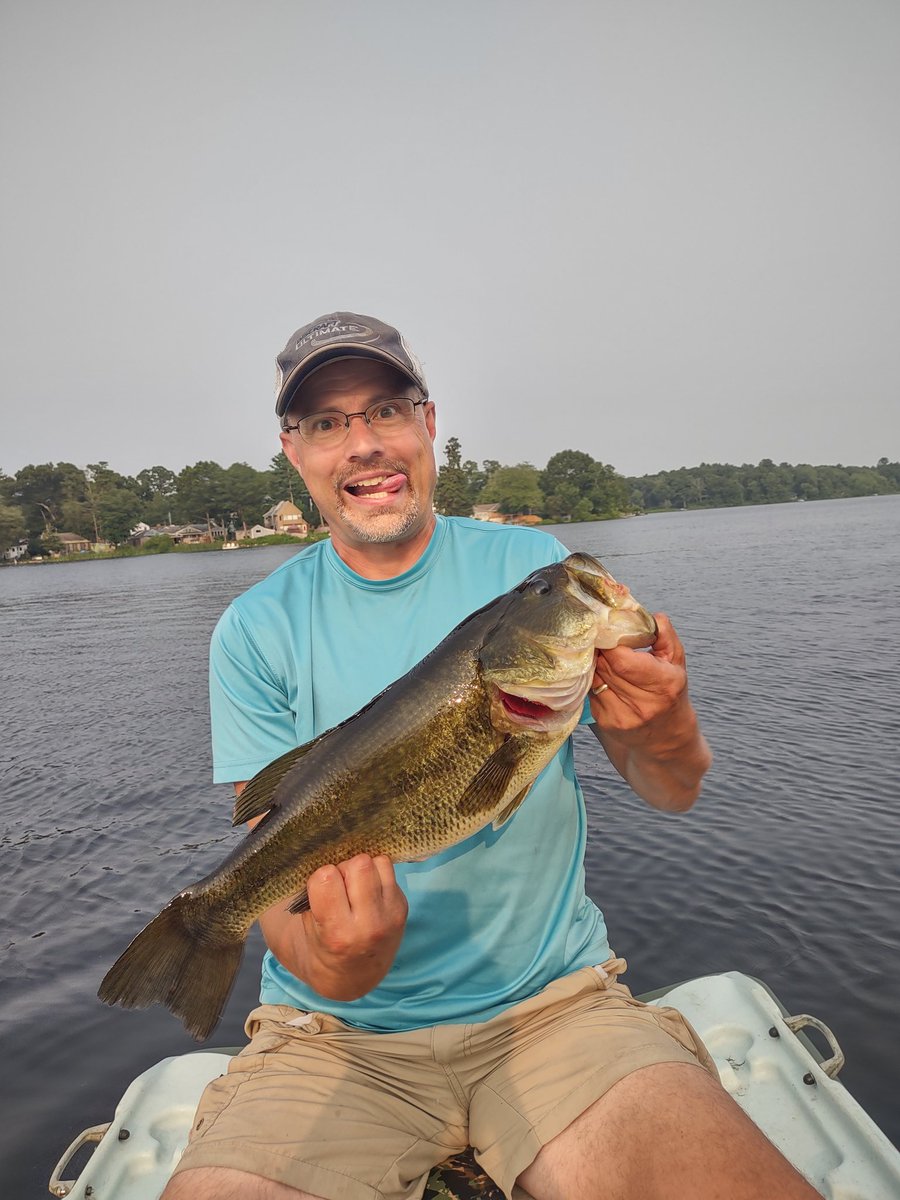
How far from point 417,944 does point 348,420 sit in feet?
8.07

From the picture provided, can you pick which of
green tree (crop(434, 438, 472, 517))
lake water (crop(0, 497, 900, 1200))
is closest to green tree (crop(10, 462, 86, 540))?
green tree (crop(434, 438, 472, 517))

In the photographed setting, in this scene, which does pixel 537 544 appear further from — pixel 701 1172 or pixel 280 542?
pixel 280 542

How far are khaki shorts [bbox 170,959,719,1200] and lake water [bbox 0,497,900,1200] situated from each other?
3.66m

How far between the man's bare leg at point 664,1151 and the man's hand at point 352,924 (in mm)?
903

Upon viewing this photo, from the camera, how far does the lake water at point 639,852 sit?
662cm

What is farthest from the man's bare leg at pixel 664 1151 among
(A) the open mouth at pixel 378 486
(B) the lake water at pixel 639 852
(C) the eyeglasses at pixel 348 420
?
(B) the lake water at pixel 639 852

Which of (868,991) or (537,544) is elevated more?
(537,544)

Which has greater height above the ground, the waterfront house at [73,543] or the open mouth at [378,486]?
the open mouth at [378,486]

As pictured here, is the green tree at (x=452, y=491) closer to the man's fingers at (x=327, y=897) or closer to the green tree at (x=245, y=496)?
the green tree at (x=245, y=496)

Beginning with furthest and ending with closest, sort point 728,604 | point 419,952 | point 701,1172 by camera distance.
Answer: point 728,604, point 419,952, point 701,1172

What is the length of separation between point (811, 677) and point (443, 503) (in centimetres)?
10620

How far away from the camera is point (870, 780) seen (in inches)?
419

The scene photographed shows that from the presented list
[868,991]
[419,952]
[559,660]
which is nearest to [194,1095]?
[419,952]

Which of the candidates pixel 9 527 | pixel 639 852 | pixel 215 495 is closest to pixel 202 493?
pixel 215 495
